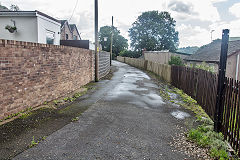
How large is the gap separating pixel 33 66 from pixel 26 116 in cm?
160

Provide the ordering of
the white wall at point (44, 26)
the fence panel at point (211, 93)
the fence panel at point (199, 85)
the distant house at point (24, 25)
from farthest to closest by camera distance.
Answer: the white wall at point (44, 26)
the distant house at point (24, 25)
the fence panel at point (199, 85)
the fence panel at point (211, 93)

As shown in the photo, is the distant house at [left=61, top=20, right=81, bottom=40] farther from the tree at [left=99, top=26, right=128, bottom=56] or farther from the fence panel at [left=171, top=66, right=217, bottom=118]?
the tree at [left=99, top=26, right=128, bottom=56]

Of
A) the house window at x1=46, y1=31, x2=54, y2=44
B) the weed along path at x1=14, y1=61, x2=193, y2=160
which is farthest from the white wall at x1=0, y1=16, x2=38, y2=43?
the weed along path at x1=14, y1=61, x2=193, y2=160

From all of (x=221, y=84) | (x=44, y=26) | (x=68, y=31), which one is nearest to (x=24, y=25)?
(x=44, y=26)

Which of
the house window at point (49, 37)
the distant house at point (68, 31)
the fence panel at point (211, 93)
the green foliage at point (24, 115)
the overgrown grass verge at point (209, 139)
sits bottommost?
the overgrown grass verge at point (209, 139)

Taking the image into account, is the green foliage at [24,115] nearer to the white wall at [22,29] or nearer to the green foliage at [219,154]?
the green foliage at [219,154]

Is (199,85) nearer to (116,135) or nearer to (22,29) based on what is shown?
(116,135)

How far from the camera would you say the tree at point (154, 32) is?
53656mm

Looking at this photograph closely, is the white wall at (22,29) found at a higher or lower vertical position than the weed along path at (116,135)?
higher

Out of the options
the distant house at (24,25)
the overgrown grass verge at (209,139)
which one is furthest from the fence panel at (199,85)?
the distant house at (24,25)

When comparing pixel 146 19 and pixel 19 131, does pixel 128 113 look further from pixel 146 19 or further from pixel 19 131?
pixel 146 19

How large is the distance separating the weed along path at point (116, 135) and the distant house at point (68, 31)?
20.6 meters

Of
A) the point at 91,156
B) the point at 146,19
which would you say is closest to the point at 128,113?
the point at 91,156

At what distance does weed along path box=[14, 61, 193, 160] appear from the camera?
3578mm
